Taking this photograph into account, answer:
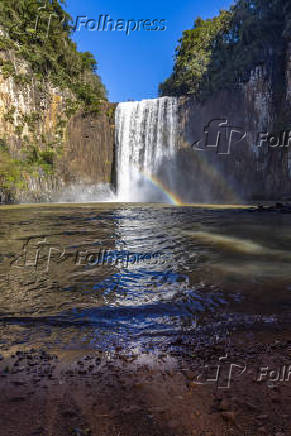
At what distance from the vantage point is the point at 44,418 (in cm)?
117

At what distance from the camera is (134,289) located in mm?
2967

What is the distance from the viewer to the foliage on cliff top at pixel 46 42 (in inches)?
963

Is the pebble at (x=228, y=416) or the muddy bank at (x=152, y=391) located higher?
the pebble at (x=228, y=416)

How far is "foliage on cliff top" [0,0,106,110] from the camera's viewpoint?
24453 mm

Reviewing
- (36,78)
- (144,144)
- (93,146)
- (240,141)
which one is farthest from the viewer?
(93,146)

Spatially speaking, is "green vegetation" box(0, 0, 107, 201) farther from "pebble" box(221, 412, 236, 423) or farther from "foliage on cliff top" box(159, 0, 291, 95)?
"pebble" box(221, 412, 236, 423)

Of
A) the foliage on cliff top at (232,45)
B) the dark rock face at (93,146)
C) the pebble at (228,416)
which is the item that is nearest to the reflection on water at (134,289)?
the pebble at (228,416)

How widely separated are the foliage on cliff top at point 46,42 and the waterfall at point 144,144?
4.33 meters

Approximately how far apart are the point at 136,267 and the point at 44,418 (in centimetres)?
268

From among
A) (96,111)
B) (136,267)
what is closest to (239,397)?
(136,267)

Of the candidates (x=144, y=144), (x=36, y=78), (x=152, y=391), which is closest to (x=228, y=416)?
(x=152, y=391)

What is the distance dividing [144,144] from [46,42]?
13.0 meters

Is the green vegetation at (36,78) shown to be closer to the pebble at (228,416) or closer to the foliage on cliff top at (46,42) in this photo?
the foliage on cliff top at (46,42)

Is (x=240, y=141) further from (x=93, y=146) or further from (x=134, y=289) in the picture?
(x=134, y=289)
